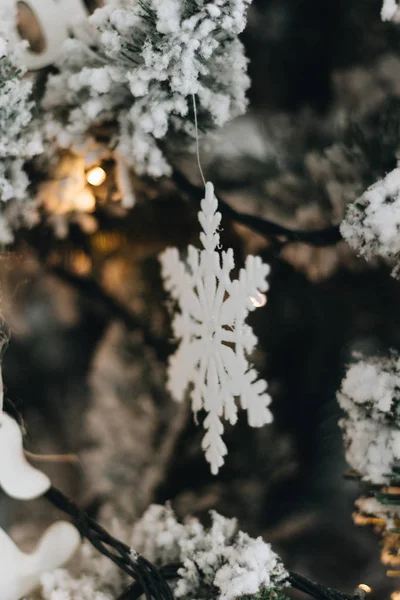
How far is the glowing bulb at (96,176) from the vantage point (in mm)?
825

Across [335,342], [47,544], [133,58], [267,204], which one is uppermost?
[133,58]

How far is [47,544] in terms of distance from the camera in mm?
829

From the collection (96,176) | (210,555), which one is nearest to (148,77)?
(96,176)

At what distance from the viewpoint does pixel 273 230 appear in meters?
0.70

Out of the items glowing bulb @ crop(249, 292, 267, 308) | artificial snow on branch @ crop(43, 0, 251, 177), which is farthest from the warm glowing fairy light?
artificial snow on branch @ crop(43, 0, 251, 177)

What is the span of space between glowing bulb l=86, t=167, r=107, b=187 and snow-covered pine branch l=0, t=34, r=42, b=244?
0.26 ft

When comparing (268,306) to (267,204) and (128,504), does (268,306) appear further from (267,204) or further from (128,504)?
(128,504)

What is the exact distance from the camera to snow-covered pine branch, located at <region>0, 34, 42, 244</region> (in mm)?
735

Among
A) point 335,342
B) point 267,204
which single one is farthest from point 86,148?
point 335,342

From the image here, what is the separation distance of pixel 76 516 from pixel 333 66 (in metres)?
0.69

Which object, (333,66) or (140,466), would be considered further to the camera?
(140,466)

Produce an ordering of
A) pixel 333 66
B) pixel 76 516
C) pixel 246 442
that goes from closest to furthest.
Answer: pixel 333 66, pixel 246 442, pixel 76 516

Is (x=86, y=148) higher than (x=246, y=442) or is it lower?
higher

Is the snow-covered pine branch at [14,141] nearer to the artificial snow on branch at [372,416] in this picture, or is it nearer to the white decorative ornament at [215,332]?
the white decorative ornament at [215,332]
